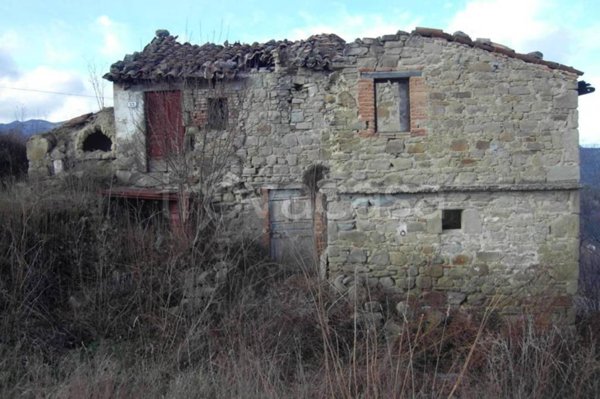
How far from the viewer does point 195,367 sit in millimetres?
5383

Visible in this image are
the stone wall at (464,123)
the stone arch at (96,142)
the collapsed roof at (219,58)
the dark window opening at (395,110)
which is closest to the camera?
the stone wall at (464,123)

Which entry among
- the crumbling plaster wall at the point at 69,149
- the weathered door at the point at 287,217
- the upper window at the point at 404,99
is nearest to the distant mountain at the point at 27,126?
the crumbling plaster wall at the point at 69,149

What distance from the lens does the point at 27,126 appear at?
1878 centimetres

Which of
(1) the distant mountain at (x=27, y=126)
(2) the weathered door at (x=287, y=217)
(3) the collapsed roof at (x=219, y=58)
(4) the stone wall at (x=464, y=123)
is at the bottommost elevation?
(2) the weathered door at (x=287, y=217)

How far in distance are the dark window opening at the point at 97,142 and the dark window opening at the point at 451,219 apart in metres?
8.89

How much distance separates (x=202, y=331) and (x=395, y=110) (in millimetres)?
4487

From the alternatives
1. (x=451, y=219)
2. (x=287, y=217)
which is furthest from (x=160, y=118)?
(x=451, y=219)

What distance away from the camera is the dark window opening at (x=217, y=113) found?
1111cm

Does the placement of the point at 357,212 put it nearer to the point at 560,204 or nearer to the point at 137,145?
the point at 560,204

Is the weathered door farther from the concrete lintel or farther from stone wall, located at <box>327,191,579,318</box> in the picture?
the concrete lintel

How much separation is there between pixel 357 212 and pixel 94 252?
13.2ft

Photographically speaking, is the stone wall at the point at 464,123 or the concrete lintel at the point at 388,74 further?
the concrete lintel at the point at 388,74

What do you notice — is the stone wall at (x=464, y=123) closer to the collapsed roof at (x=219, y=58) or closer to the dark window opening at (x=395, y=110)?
the dark window opening at (x=395, y=110)

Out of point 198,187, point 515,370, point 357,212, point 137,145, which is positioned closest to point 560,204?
point 357,212
